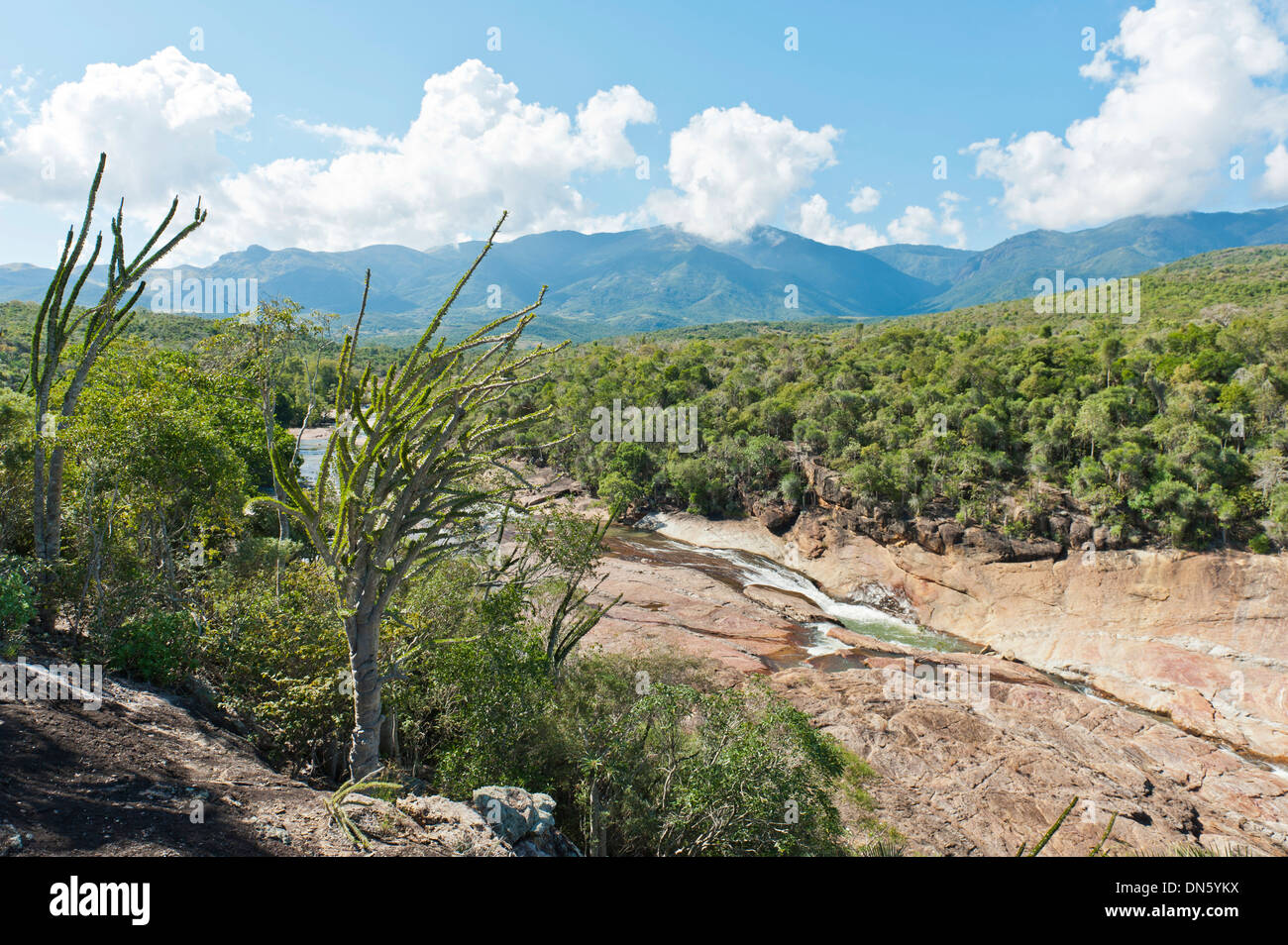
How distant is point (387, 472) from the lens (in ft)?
19.6

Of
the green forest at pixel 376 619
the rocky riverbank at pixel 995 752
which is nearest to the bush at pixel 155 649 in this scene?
the green forest at pixel 376 619

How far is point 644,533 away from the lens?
39.0m

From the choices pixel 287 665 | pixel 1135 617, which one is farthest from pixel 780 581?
pixel 287 665

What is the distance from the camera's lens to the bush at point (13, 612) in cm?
713

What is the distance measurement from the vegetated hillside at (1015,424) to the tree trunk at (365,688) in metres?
13.6

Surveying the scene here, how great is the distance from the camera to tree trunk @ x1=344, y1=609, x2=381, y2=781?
20.1ft

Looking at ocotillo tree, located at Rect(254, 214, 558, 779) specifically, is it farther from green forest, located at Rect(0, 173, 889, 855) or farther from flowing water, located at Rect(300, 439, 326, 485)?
flowing water, located at Rect(300, 439, 326, 485)

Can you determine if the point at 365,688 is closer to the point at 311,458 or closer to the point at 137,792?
the point at 137,792

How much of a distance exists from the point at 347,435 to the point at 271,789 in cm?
367

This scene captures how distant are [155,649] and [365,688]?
4265mm

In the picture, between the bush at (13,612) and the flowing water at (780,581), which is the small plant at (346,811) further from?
the flowing water at (780,581)
